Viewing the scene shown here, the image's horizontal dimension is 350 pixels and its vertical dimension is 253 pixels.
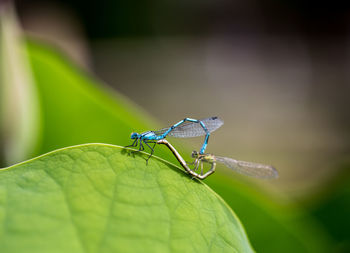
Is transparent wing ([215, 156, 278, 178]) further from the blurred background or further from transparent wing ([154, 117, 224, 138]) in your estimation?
the blurred background

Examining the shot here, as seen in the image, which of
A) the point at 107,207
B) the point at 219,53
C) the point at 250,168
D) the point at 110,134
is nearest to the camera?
the point at 107,207

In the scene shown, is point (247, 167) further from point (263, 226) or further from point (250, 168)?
point (263, 226)

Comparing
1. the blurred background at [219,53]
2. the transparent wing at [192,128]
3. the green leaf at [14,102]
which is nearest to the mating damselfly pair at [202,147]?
the transparent wing at [192,128]

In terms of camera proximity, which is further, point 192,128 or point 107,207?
point 192,128

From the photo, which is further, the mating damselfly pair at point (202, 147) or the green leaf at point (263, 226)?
the green leaf at point (263, 226)

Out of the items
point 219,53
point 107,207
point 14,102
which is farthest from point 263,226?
point 219,53

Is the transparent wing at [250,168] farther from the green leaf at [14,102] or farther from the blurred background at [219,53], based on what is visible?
the blurred background at [219,53]

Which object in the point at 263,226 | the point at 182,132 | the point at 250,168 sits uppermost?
the point at 182,132
